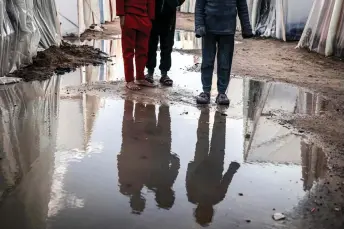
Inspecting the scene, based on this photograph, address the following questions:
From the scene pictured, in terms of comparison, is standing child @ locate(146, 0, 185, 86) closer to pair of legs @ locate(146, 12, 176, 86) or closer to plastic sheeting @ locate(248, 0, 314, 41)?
pair of legs @ locate(146, 12, 176, 86)

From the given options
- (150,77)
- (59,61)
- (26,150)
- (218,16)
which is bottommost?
(26,150)

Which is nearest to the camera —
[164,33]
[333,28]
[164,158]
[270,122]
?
[164,158]

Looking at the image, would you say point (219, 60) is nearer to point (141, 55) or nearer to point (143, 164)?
point (141, 55)

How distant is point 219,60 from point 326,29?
4.89 metres

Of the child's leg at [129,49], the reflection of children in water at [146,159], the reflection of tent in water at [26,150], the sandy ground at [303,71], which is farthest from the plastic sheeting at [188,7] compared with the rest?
the reflection of children in water at [146,159]

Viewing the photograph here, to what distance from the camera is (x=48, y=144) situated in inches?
155

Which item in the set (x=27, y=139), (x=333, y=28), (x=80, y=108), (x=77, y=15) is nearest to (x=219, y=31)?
(x=80, y=108)

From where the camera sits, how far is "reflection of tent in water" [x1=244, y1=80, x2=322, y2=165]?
405 centimetres

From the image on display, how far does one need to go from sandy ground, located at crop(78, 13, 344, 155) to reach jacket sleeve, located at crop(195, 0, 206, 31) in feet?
5.47

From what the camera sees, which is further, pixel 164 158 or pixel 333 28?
pixel 333 28

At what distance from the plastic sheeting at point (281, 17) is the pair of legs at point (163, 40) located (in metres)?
6.84

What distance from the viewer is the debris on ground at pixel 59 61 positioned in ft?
20.8

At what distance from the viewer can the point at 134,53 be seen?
6.33m

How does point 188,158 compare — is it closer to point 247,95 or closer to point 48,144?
point 48,144
